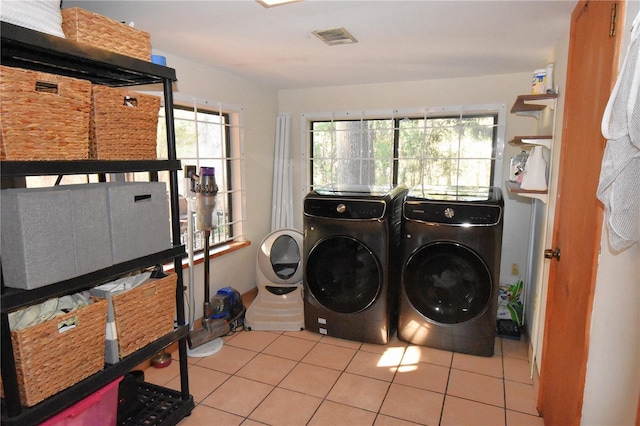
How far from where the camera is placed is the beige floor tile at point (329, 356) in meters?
2.60

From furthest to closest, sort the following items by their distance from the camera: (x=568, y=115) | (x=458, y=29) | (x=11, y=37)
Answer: (x=458, y=29) < (x=568, y=115) < (x=11, y=37)

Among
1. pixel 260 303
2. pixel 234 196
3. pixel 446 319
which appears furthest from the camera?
pixel 234 196

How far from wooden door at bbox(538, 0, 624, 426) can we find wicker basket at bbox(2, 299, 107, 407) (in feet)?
5.91

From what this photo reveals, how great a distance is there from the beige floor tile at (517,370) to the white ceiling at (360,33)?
2074 mm

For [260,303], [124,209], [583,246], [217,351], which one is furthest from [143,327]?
[583,246]

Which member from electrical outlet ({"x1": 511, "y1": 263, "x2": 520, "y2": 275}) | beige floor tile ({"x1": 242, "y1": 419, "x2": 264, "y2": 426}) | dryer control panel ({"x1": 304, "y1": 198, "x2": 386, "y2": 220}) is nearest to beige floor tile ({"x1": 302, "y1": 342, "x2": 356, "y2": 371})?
beige floor tile ({"x1": 242, "y1": 419, "x2": 264, "y2": 426})

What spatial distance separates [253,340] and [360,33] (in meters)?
2.23

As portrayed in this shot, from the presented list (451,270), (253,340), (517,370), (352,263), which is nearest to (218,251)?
(253,340)

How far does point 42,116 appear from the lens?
1.27 metres

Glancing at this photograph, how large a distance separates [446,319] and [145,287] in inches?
77.8

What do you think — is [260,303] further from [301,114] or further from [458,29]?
[458,29]

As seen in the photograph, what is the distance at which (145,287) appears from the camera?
173 cm

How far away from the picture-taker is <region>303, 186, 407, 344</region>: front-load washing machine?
9.07 ft

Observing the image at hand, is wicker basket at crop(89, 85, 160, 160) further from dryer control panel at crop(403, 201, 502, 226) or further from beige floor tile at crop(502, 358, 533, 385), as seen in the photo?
beige floor tile at crop(502, 358, 533, 385)
